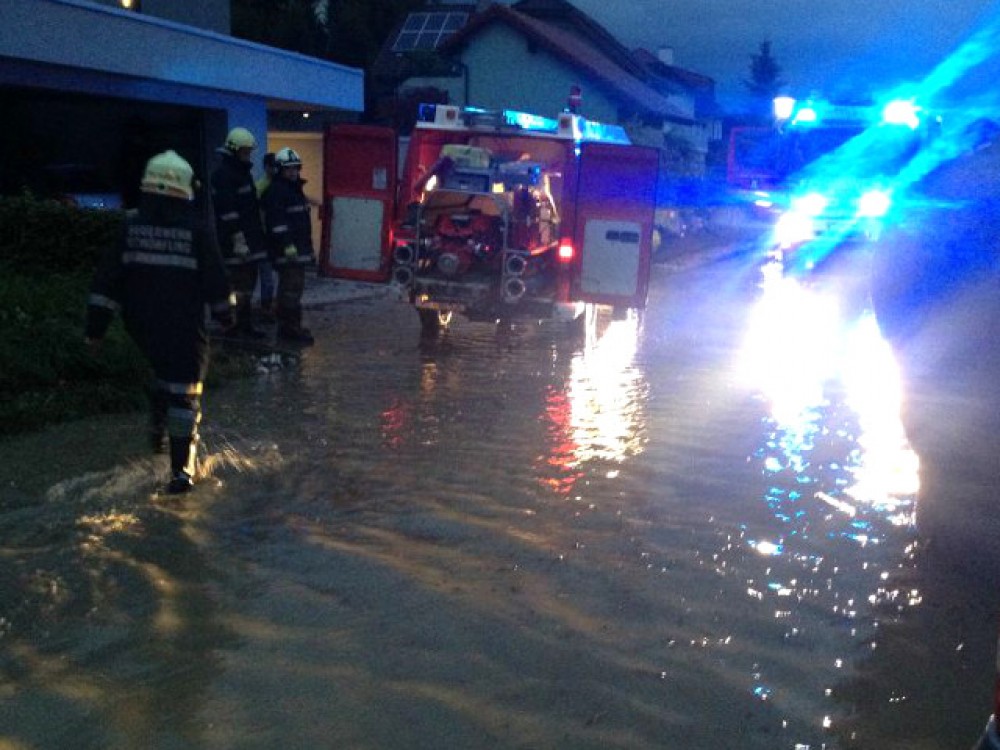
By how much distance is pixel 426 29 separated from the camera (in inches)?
1908

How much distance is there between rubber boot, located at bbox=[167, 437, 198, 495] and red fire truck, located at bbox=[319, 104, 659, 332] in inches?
214

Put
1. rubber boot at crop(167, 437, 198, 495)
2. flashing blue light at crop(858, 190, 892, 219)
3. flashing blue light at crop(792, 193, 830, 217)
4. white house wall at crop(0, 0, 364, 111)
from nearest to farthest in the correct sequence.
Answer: rubber boot at crop(167, 437, 198, 495)
white house wall at crop(0, 0, 364, 111)
flashing blue light at crop(858, 190, 892, 219)
flashing blue light at crop(792, 193, 830, 217)

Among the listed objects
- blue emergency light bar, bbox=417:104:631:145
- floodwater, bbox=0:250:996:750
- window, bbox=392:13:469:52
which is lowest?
floodwater, bbox=0:250:996:750

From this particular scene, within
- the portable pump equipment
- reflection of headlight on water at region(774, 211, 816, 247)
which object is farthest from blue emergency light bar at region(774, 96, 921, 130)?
reflection of headlight on water at region(774, 211, 816, 247)

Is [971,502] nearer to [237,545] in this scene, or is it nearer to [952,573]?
[952,573]

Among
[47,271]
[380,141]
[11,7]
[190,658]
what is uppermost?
[11,7]

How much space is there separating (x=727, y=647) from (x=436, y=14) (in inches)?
1887

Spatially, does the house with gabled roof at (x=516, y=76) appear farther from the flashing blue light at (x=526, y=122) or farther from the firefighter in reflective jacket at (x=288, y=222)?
the firefighter in reflective jacket at (x=288, y=222)

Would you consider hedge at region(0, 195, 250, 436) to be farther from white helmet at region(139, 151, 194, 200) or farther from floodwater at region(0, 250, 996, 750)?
white helmet at region(139, 151, 194, 200)

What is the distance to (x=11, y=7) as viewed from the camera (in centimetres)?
1299

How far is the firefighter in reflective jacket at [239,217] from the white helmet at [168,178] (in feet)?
13.9

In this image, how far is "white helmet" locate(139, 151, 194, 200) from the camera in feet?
19.9

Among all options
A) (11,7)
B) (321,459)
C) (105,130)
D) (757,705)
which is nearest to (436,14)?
(105,130)

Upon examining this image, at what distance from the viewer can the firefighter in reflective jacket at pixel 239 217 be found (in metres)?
10.5
